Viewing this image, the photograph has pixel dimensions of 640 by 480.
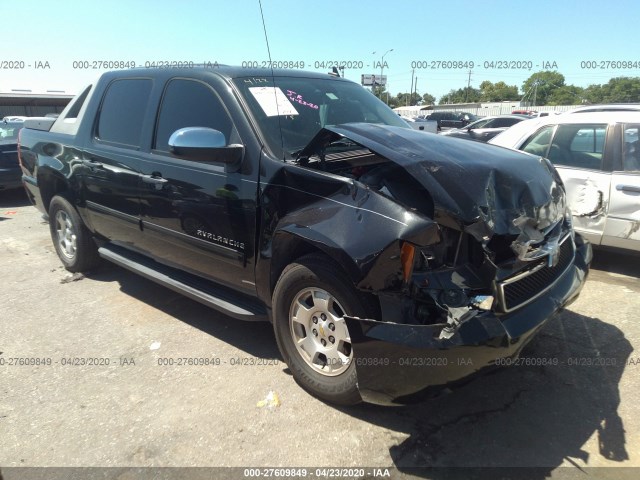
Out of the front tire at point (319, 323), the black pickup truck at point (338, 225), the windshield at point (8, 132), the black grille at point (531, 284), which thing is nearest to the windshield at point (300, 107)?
the black pickup truck at point (338, 225)

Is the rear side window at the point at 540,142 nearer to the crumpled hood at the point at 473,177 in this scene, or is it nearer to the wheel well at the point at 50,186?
the crumpled hood at the point at 473,177

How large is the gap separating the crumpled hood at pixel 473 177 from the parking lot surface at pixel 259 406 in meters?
0.80

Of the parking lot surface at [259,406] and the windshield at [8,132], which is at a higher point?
the windshield at [8,132]

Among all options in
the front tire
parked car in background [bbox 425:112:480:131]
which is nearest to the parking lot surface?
the front tire

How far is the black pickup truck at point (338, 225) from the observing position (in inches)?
90.9

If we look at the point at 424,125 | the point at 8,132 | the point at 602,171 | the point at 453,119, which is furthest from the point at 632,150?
the point at 453,119

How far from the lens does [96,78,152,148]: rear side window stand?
4000 millimetres

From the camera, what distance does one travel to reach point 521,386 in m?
3.03

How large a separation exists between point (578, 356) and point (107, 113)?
Answer: 4400mm

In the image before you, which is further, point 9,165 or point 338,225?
point 9,165

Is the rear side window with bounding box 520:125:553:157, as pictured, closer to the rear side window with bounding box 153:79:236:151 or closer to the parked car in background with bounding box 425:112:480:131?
the rear side window with bounding box 153:79:236:151

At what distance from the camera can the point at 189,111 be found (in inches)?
140

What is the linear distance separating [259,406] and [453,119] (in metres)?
29.8

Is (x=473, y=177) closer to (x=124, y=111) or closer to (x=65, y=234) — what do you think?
(x=124, y=111)
